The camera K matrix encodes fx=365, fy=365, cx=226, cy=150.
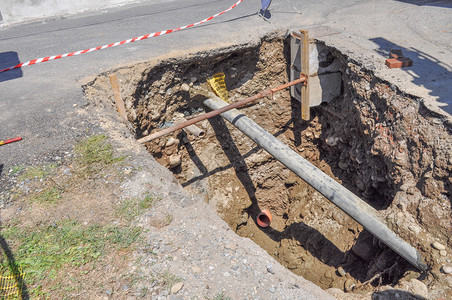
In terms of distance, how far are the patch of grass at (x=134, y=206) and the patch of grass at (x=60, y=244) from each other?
0.14 meters

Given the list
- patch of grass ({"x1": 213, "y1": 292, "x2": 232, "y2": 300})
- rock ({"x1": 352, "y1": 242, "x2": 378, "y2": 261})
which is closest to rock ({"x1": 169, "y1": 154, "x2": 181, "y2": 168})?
rock ({"x1": 352, "y1": 242, "x2": 378, "y2": 261})

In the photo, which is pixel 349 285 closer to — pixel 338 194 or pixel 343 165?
pixel 338 194

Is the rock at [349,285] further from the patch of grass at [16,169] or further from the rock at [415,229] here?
the patch of grass at [16,169]

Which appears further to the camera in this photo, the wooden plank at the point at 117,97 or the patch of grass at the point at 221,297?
the wooden plank at the point at 117,97

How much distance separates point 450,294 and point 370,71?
117 inches

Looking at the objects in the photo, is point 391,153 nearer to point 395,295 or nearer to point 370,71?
point 370,71

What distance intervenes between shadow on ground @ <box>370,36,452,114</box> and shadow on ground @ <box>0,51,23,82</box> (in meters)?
5.73

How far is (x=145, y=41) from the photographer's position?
6559 mm

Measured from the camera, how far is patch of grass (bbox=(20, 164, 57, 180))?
3.61 metres

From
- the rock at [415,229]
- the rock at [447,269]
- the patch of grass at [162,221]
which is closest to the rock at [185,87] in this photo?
the patch of grass at [162,221]

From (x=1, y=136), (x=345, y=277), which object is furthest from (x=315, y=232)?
(x=1, y=136)

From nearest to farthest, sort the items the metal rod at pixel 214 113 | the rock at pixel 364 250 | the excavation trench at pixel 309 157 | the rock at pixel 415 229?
the rock at pixel 415 229 → the excavation trench at pixel 309 157 → the metal rod at pixel 214 113 → the rock at pixel 364 250

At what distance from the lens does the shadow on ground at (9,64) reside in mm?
5797

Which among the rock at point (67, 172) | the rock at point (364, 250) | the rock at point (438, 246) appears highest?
the rock at point (67, 172)
